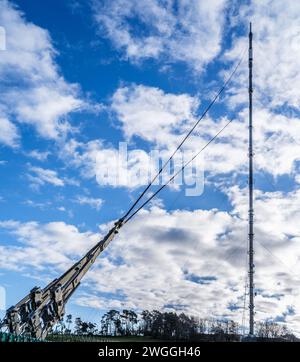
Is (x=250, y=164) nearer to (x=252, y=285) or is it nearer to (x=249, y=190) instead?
(x=249, y=190)

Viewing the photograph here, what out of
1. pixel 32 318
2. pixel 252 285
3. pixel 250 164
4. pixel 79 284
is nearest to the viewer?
pixel 32 318

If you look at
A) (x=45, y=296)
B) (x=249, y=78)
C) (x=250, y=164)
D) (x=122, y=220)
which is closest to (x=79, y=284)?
(x=45, y=296)

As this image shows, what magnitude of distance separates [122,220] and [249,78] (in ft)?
73.1

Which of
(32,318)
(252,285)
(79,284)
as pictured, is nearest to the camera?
(32,318)
